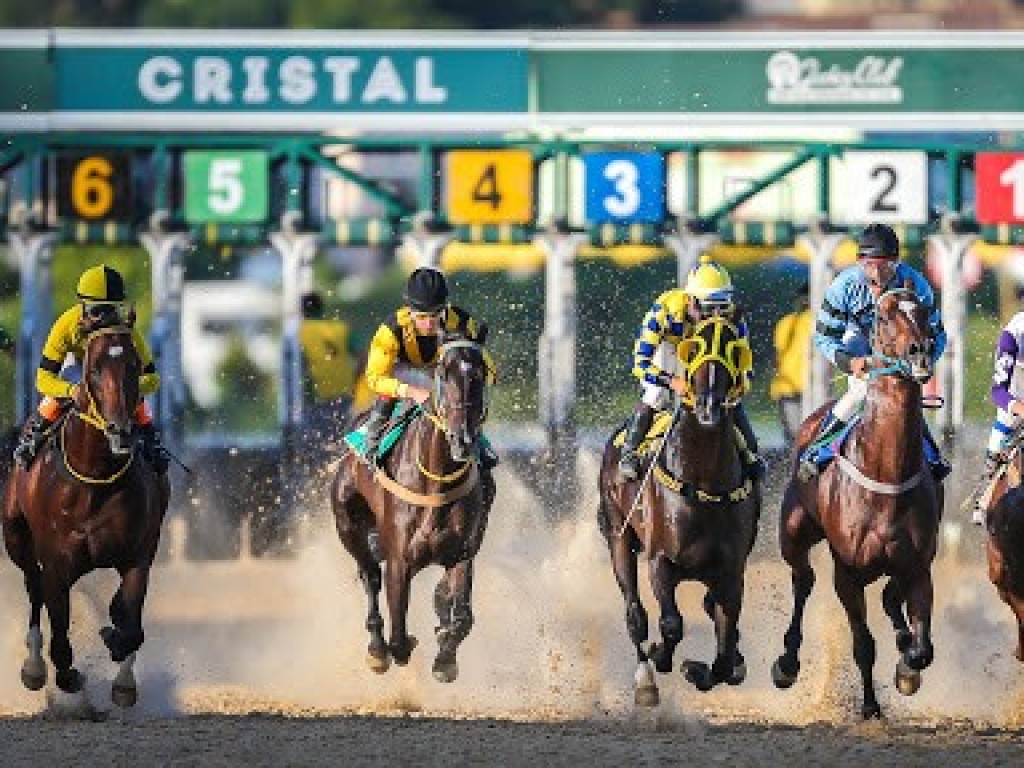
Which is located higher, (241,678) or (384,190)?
(384,190)

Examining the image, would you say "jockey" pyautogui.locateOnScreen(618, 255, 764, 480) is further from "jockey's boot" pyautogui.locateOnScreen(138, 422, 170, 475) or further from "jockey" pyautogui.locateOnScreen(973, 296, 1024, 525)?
"jockey's boot" pyautogui.locateOnScreen(138, 422, 170, 475)

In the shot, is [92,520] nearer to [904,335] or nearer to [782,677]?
[782,677]

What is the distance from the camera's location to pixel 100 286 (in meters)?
14.1

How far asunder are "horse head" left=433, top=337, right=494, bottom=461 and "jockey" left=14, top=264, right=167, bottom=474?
131 centimetres

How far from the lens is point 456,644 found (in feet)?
49.2

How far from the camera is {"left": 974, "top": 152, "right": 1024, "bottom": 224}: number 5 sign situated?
20.8m

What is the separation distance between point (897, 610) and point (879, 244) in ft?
5.25

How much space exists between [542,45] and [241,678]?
749 centimetres

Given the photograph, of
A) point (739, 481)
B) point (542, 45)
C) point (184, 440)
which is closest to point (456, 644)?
point (739, 481)

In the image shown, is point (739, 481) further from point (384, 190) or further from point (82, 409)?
point (384, 190)

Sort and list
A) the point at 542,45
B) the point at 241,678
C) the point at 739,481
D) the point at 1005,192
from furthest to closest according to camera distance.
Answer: the point at 542,45, the point at 1005,192, the point at 241,678, the point at 739,481

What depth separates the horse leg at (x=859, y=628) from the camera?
14227 millimetres

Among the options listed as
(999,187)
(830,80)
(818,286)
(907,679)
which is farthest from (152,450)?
(830,80)

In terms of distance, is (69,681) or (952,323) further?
(952,323)
